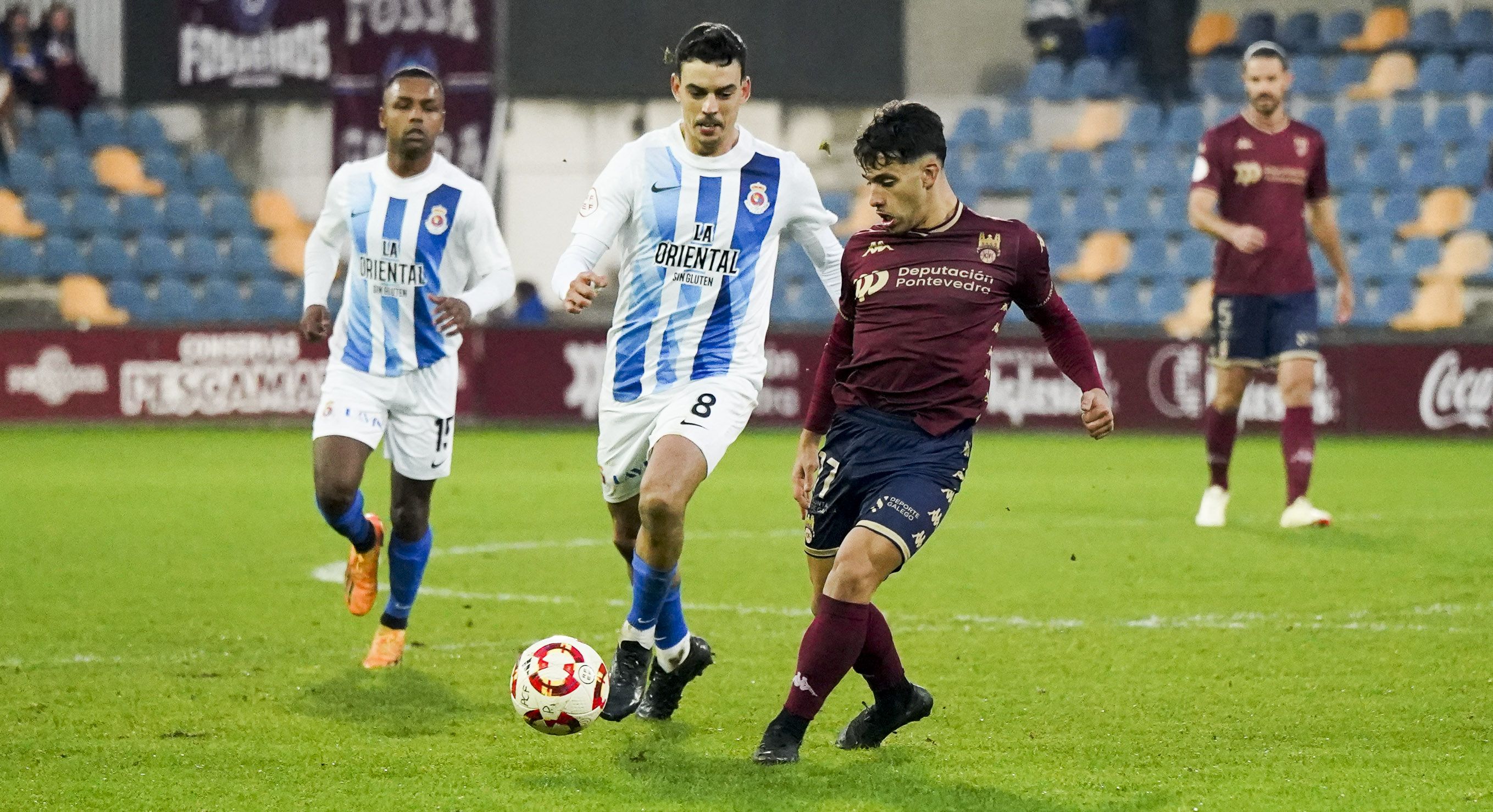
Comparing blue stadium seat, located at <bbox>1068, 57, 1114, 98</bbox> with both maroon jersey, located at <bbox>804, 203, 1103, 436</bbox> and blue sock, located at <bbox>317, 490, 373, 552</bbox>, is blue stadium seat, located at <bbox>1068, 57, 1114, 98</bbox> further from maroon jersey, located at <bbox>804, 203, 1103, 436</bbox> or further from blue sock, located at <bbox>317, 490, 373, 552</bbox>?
maroon jersey, located at <bbox>804, 203, 1103, 436</bbox>

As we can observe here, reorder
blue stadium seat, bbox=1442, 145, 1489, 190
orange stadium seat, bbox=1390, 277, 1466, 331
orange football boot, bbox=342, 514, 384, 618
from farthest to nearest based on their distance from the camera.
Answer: blue stadium seat, bbox=1442, 145, 1489, 190 < orange stadium seat, bbox=1390, 277, 1466, 331 < orange football boot, bbox=342, 514, 384, 618

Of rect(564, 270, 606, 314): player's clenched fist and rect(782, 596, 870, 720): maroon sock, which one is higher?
rect(564, 270, 606, 314): player's clenched fist

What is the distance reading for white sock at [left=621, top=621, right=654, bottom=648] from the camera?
5.89m

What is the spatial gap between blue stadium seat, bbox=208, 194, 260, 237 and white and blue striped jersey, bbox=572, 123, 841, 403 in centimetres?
1730

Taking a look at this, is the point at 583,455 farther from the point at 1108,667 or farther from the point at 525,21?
the point at 1108,667

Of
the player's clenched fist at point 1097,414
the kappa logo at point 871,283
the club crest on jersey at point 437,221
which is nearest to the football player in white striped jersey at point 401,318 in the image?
the club crest on jersey at point 437,221

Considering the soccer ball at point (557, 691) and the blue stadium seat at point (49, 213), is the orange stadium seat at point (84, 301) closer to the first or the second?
the blue stadium seat at point (49, 213)

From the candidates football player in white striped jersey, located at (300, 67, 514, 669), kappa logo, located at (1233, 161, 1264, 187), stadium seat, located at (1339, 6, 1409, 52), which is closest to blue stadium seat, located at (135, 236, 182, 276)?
stadium seat, located at (1339, 6, 1409, 52)

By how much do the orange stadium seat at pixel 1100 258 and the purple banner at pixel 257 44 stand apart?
343 inches

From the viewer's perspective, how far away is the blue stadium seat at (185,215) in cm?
2247

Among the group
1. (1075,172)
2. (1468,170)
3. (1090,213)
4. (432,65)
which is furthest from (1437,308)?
(432,65)

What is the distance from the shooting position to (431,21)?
21750 mm

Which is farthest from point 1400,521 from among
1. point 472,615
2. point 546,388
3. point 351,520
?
point 546,388

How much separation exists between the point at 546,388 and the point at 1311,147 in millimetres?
9468
